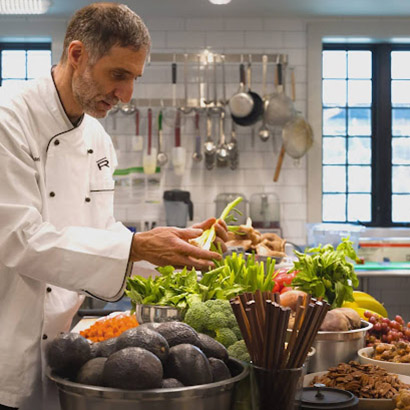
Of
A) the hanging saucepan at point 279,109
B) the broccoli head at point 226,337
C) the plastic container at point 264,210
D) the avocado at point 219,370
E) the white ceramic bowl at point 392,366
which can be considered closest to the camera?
the avocado at point 219,370

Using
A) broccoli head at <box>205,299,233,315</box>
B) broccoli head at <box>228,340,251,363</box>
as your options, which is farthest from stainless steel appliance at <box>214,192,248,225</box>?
broccoli head at <box>228,340,251,363</box>

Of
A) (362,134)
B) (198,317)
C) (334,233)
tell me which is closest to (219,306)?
(198,317)

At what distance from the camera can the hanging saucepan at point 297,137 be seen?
7.02m

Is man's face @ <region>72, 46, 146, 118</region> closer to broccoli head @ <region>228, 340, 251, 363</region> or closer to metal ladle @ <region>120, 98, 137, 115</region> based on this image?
broccoli head @ <region>228, 340, 251, 363</region>

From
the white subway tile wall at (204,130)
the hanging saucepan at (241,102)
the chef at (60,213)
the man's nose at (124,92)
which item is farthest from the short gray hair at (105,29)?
the white subway tile wall at (204,130)

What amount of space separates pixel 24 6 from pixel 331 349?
5315 mm

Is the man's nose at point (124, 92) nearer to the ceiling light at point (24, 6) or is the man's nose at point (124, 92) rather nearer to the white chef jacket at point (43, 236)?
the white chef jacket at point (43, 236)

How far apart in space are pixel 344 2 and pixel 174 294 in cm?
529

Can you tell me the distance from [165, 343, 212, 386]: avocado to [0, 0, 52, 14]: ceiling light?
5418mm

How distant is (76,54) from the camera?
2.19m

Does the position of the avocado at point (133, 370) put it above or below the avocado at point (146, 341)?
below

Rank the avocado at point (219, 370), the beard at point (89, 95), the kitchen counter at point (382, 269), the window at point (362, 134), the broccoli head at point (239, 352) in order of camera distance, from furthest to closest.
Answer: the window at point (362, 134)
the kitchen counter at point (382, 269)
the beard at point (89, 95)
the broccoli head at point (239, 352)
the avocado at point (219, 370)

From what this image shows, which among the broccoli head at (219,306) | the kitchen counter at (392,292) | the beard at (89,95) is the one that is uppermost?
the beard at (89,95)

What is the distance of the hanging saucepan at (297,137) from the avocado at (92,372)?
5.76m
